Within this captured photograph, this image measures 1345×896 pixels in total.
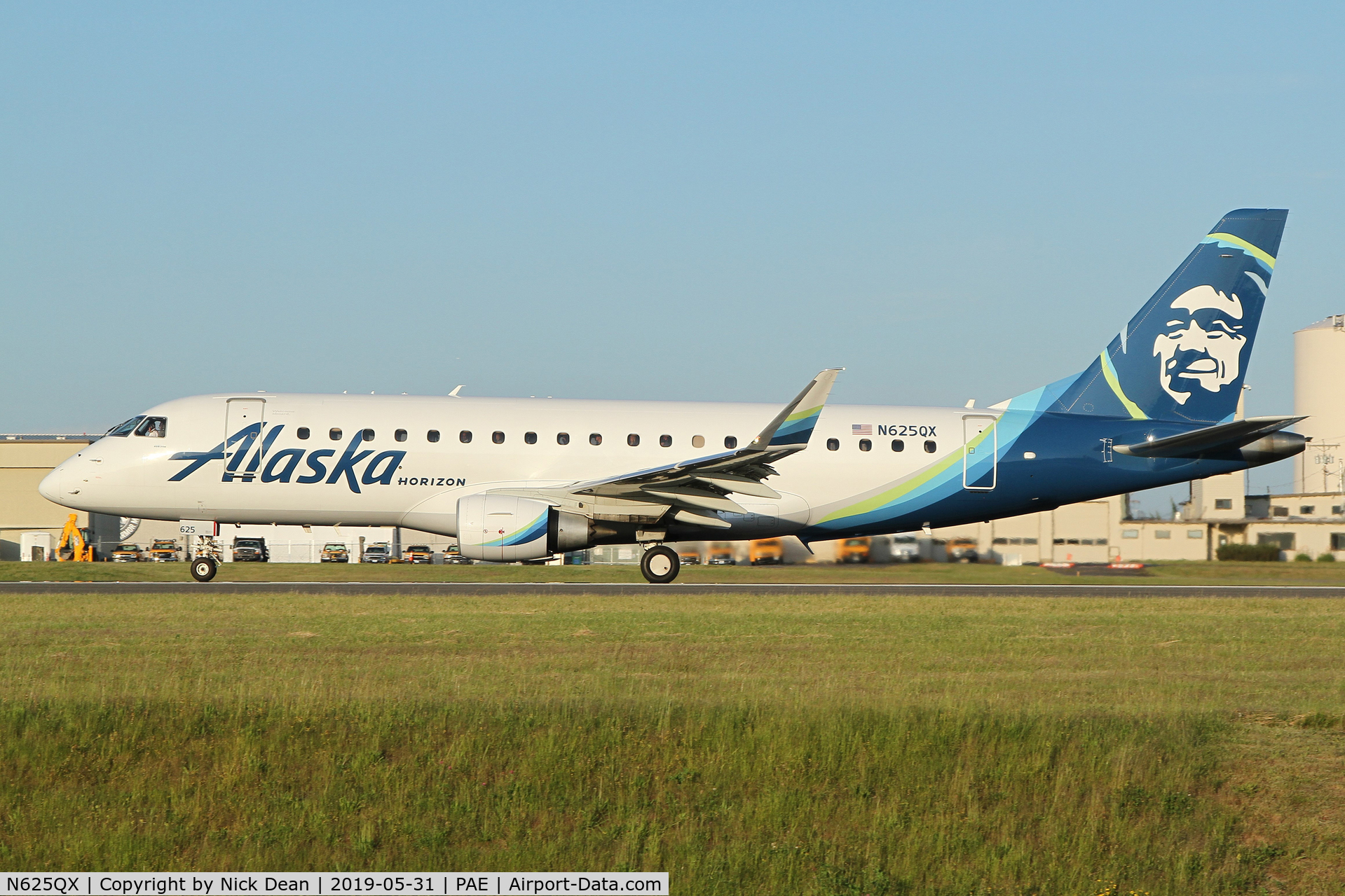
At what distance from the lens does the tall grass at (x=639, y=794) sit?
32.2 ft

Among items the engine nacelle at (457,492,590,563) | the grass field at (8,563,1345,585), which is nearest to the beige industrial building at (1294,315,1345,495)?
the grass field at (8,563,1345,585)

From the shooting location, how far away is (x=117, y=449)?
28.7 meters

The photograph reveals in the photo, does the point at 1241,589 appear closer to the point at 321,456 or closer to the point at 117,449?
the point at 321,456

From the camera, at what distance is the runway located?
26453 mm

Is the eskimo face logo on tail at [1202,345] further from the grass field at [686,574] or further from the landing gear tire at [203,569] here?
the landing gear tire at [203,569]

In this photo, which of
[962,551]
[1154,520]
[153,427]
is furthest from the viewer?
[1154,520]

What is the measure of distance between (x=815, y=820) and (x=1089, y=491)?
71.4ft

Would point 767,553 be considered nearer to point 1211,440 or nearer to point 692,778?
point 1211,440

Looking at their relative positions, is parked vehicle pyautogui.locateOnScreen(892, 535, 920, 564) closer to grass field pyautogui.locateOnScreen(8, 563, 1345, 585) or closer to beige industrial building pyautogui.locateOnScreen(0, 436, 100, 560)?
grass field pyautogui.locateOnScreen(8, 563, 1345, 585)

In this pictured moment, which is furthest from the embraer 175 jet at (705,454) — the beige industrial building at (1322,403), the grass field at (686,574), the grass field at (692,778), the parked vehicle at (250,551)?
the beige industrial building at (1322,403)

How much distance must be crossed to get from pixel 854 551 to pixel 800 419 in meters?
9.26

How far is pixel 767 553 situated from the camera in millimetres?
35156

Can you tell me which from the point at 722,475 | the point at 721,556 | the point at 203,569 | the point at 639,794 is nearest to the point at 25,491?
the point at 203,569

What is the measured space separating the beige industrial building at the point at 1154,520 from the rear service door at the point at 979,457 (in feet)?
64.5
